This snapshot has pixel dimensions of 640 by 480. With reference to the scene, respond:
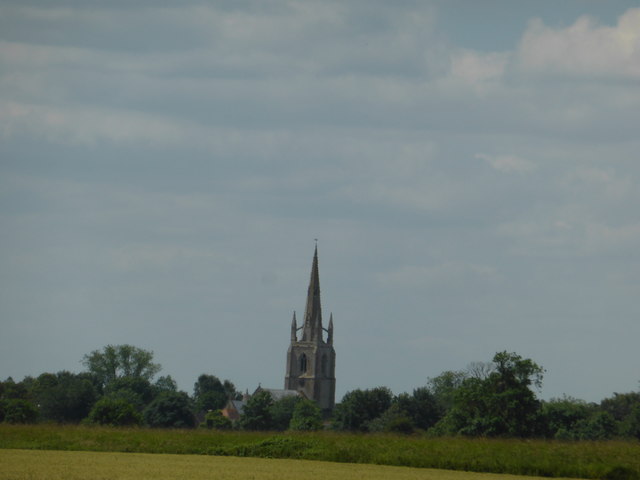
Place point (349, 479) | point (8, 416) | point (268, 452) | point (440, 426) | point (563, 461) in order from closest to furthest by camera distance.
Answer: point (349, 479) < point (563, 461) < point (268, 452) < point (440, 426) < point (8, 416)

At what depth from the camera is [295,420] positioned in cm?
16150

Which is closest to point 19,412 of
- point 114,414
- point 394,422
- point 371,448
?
point 114,414

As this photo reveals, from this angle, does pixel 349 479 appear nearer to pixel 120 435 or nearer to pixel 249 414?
pixel 120 435

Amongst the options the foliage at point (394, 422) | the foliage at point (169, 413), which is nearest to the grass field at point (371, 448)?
the foliage at point (394, 422)

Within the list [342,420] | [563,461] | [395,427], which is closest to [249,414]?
[342,420]

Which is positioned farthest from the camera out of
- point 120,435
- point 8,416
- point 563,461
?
point 8,416

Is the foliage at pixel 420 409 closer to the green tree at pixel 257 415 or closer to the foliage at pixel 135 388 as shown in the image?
the green tree at pixel 257 415

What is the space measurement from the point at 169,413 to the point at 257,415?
1117 inches

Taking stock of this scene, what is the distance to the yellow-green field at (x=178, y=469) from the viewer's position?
3991 cm

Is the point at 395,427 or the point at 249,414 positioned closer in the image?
the point at 395,427

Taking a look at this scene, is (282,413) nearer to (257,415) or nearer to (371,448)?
(257,415)

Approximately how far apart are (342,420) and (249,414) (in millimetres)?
19396

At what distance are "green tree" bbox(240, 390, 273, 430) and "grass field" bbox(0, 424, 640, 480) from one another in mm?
95829

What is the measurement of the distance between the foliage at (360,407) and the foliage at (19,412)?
42939 mm
